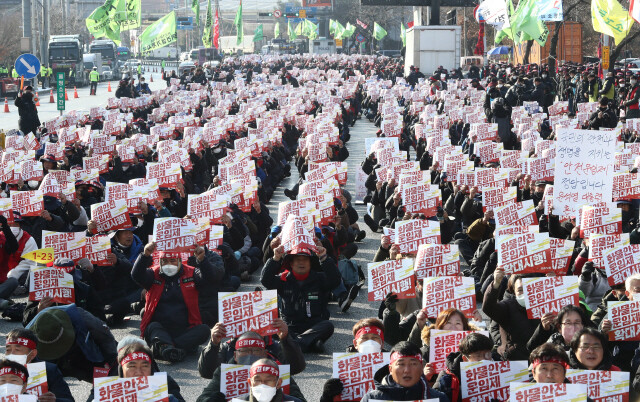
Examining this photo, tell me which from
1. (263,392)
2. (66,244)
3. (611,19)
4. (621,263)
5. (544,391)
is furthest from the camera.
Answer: (611,19)

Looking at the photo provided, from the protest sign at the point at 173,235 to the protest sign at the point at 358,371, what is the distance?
4.05 meters

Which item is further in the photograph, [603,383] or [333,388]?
[333,388]

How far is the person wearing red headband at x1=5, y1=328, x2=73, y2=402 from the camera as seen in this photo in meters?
7.90

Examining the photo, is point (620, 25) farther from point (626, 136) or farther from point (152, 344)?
point (152, 344)

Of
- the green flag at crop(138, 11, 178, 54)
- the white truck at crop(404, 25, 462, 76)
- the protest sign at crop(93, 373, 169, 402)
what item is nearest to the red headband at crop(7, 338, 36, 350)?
the protest sign at crop(93, 373, 169, 402)

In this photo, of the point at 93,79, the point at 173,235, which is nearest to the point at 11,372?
the point at 173,235

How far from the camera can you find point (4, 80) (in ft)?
184

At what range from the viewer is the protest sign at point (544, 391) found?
6.45 meters

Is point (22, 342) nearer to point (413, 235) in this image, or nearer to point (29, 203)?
point (413, 235)

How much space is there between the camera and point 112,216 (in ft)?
43.8

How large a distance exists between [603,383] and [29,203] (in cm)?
925

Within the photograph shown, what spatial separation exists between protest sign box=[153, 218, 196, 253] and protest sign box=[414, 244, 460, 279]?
224 cm

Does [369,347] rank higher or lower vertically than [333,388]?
higher

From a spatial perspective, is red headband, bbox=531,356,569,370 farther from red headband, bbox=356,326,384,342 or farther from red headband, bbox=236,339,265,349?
red headband, bbox=236,339,265,349
